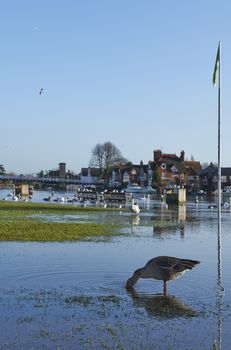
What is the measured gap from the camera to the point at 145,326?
11156 mm

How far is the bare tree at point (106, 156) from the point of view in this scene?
183 metres

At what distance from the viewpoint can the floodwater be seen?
10250 millimetres

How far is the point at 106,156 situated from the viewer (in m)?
187

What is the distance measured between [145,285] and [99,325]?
4341mm

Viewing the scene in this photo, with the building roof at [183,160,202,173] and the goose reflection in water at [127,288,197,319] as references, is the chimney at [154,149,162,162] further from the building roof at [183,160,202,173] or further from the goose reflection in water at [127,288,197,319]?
the goose reflection in water at [127,288,197,319]

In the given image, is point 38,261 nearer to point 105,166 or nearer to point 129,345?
point 129,345

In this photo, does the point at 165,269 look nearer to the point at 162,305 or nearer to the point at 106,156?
the point at 162,305

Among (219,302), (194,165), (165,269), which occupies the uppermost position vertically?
(194,165)

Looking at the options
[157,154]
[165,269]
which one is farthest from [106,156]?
[165,269]

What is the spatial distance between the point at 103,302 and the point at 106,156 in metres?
174

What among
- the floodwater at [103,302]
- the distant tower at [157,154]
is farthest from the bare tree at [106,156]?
the floodwater at [103,302]

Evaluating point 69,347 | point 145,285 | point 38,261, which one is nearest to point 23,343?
point 69,347

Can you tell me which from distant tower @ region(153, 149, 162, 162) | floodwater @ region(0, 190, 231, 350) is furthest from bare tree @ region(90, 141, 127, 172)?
floodwater @ region(0, 190, 231, 350)

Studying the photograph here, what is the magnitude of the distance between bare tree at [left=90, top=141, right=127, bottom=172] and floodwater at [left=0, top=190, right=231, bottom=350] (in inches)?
6330
